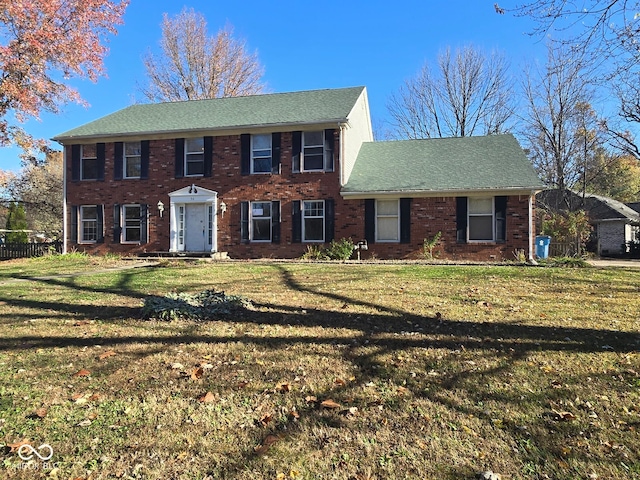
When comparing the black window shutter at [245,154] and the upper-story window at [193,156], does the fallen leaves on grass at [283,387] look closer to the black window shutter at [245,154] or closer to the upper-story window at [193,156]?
the black window shutter at [245,154]

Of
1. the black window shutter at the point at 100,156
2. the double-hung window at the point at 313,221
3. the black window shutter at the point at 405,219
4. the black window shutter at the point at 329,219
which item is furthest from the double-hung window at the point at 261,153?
the black window shutter at the point at 100,156

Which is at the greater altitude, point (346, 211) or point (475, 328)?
point (346, 211)

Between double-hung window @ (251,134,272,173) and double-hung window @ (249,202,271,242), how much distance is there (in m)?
1.42

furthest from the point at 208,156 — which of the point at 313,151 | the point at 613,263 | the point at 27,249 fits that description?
the point at 613,263

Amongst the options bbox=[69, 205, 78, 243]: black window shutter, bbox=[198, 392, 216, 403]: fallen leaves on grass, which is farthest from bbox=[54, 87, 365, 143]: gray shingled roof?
bbox=[198, 392, 216, 403]: fallen leaves on grass

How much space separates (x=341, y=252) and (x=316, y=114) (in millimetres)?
5646

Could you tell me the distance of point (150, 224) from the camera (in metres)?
17.9

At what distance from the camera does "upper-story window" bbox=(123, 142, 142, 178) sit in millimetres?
18180

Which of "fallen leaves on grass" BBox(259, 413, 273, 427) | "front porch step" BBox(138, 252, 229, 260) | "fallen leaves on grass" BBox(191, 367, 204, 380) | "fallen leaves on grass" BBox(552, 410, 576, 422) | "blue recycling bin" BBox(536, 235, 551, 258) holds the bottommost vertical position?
"fallen leaves on grass" BBox(259, 413, 273, 427)

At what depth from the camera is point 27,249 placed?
19.3 m

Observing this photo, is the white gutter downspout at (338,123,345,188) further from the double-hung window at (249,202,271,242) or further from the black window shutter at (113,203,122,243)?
the black window shutter at (113,203,122,243)

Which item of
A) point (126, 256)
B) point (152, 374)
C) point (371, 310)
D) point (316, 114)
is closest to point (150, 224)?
point (126, 256)

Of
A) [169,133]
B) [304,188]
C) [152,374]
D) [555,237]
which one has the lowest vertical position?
[152,374]

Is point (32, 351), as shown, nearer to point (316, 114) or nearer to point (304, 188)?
point (304, 188)
